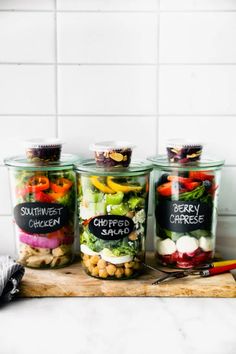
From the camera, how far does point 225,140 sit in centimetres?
127

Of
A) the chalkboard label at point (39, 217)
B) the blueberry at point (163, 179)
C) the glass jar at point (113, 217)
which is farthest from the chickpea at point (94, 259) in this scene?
the blueberry at point (163, 179)

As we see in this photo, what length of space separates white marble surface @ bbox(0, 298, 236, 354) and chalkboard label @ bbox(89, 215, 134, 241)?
0.41ft

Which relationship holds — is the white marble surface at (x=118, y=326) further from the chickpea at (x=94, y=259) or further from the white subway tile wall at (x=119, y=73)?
the white subway tile wall at (x=119, y=73)

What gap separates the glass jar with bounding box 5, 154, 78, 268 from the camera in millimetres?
1123

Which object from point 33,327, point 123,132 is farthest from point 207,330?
point 123,132

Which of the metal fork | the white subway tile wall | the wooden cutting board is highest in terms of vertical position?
the white subway tile wall

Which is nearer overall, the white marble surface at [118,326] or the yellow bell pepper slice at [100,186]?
the white marble surface at [118,326]

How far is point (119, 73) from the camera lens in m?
1.25

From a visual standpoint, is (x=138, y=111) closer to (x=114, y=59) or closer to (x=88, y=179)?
(x=114, y=59)

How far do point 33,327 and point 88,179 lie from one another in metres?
0.32

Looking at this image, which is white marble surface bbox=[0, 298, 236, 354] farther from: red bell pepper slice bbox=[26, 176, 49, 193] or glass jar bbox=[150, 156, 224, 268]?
red bell pepper slice bbox=[26, 176, 49, 193]

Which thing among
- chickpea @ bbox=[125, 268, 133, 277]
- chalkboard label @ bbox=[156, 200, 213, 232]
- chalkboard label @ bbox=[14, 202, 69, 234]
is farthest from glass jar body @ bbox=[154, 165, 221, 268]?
chalkboard label @ bbox=[14, 202, 69, 234]

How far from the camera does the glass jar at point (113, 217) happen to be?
1070mm

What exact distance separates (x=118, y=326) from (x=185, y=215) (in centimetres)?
29
